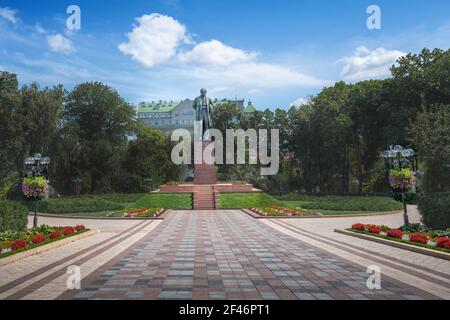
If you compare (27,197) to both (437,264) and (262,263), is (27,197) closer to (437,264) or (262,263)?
(262,263)

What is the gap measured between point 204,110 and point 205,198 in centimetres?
1098

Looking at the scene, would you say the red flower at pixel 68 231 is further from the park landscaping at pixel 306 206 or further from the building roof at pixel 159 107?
the building roof at pixel 159 107

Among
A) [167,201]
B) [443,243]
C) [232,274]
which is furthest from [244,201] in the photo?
[232,274]

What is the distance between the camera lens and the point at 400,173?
17.4m

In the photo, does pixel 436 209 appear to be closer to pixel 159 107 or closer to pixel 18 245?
pixel 18 245

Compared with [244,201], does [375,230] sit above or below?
above

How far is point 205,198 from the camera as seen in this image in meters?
33.4

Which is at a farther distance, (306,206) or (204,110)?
(204,110)

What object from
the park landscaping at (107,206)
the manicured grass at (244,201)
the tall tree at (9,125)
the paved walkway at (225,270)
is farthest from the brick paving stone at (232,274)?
Result: the tall tree at (9,125)

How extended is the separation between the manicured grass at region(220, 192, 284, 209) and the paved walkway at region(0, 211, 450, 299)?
16413 mm

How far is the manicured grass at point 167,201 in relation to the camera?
106 feet

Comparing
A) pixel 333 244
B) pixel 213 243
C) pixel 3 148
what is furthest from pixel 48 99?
pixel 333 244

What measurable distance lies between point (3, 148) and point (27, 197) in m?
25.9

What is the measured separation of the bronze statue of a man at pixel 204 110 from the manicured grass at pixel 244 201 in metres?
8.34
